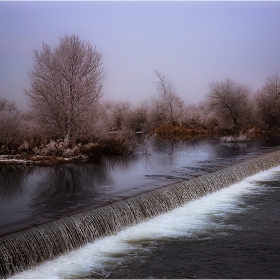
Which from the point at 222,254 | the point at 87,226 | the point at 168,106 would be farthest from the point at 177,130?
the point at 222,254

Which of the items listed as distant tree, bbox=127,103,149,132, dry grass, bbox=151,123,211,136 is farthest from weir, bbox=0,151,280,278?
distant tree, bbox=127,103,149,132

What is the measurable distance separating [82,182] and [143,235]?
3847 mm

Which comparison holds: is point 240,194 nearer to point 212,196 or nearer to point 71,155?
point 212,196

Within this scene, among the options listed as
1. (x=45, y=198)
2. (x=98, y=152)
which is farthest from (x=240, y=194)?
(x=98, y=152)

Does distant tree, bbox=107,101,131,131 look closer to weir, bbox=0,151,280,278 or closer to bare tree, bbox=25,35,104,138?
bare tree, bbox=25,35,104,138

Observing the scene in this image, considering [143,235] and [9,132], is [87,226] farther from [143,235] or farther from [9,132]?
[9,132]

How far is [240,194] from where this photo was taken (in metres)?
10.8

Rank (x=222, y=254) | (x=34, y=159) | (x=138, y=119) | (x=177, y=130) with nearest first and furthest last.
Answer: (x=222, y=254), (x=34, y=159), (x=177, y=130), (x=138, y=119)

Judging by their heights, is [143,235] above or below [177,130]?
below

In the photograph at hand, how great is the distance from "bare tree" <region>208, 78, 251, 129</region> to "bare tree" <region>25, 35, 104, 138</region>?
70.7ft

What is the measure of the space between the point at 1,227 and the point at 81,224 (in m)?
1.32

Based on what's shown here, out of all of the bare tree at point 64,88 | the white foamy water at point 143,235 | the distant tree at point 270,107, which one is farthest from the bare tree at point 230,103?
the white foamy water at point 143,235

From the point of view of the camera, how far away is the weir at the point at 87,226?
5.85 metres

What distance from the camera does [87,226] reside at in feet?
22.9
